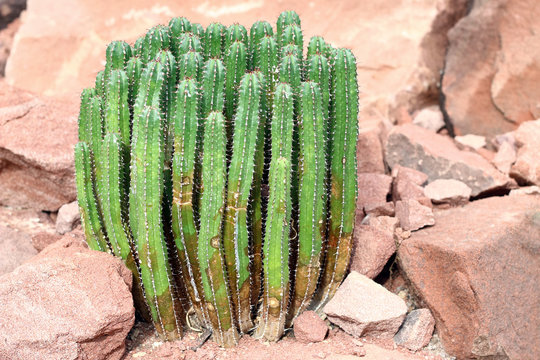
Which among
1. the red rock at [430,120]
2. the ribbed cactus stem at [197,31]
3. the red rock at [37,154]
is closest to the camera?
the ribbed cactus stem at [197,31]

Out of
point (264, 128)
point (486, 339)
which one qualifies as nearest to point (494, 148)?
point (486, 339)

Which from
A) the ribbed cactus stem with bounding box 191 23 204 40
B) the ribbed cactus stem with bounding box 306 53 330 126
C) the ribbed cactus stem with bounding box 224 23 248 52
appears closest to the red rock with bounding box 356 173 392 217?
the ribbed cactus stem with bounding box 306 53 330 126

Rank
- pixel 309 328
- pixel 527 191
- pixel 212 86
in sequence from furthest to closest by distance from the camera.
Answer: pixel 527 191 → pixel 309 328 → pixel 212 86

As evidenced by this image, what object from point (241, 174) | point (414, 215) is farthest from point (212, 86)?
point (414, 215)

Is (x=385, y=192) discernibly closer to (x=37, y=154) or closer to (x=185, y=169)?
(x=185, y=169)

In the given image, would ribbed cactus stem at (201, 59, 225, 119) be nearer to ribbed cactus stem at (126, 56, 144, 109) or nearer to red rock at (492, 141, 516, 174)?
ribbed cactus stem at (126, 56, 144, 109)

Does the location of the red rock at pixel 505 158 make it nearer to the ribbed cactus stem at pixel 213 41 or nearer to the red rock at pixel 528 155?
the red rock at pixel 528 155

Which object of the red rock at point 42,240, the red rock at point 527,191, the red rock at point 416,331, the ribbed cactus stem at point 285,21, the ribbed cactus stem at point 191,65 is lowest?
the red rock at point 416,331

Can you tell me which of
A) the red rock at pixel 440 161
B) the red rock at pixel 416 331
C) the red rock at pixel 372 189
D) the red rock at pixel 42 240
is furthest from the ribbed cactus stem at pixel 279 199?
the red rock at pixel 440 161
